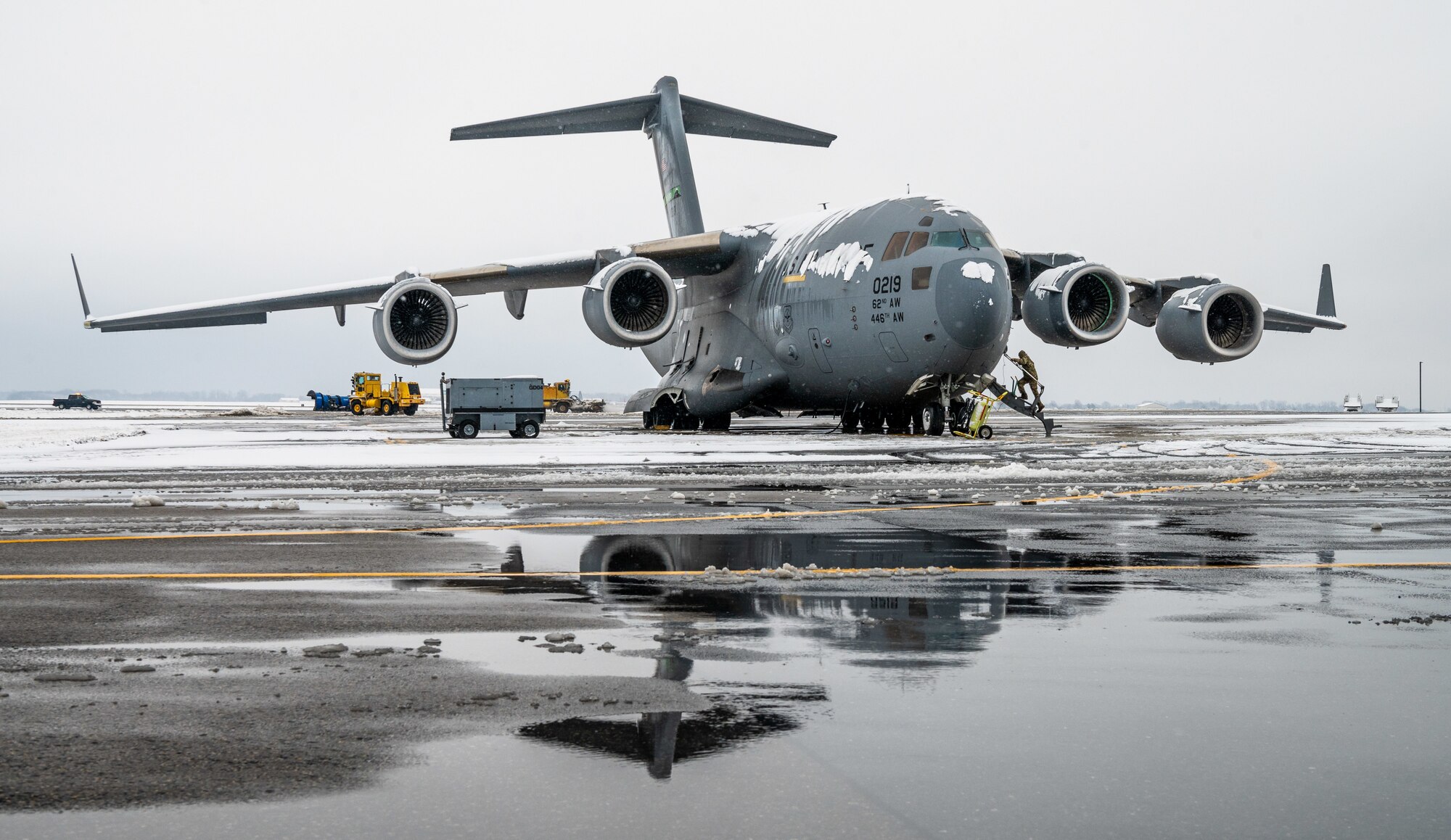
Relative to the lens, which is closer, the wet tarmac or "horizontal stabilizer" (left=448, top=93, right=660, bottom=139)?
the wet tarmac

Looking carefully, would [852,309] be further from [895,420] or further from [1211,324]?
[1211,324]

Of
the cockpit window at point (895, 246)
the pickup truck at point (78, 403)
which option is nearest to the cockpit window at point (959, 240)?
the cockpit window at point (895, 246)

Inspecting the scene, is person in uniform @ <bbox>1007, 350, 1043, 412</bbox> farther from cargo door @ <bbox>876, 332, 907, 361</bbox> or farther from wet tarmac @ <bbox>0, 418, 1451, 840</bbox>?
wet tarmac @ <bbox>0, 418, 1451, 840</bbox>

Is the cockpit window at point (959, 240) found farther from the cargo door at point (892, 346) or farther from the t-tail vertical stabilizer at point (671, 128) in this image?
the t-tail vertical stabilizer at point (671, 128)

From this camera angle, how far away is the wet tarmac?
3.14 m

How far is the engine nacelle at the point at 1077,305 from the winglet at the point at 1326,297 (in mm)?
7879

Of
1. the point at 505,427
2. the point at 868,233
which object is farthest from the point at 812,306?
the point at 505,427

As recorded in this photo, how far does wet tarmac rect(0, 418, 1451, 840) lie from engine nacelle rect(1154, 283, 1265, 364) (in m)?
18.7

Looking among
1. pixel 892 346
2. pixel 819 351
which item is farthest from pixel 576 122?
pixel 892 346

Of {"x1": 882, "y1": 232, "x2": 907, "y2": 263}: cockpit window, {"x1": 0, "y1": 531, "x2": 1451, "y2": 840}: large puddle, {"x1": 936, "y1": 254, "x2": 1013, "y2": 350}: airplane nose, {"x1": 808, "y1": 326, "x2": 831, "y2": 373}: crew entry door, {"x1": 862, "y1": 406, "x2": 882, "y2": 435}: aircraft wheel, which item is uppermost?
{"x1": 882, "y1": 232, "x2": 907, "y2": 263}: cockpit window

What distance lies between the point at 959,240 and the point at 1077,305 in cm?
442

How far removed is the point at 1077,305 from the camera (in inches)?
1070

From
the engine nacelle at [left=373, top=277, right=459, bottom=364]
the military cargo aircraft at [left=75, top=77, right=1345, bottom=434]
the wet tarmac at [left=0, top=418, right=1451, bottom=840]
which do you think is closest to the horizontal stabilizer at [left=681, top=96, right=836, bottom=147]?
the military cargo aircraft at [left=75, top=77, right=1345, bottom=434]

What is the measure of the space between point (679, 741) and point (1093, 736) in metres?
1.21
